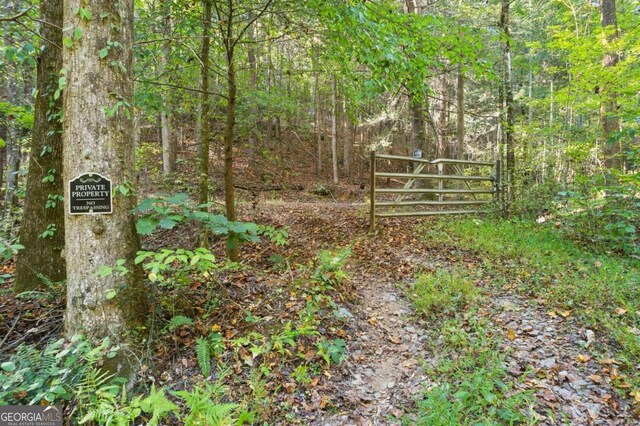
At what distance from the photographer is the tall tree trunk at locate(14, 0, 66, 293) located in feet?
12.2

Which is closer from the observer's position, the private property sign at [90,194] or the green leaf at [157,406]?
the green leaf at [157,406]

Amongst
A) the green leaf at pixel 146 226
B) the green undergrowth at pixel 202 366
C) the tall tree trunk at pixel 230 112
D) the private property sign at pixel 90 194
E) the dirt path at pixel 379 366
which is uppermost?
the tall tree trunk at pixel 230 112

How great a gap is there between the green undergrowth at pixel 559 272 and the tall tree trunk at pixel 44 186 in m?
5.89

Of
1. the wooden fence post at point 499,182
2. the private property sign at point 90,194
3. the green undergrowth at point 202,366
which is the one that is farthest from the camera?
the wooden fence post at point 499,182

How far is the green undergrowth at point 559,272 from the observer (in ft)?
11.9

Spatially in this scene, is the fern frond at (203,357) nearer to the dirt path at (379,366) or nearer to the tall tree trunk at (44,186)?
the dirt path at (379,366)

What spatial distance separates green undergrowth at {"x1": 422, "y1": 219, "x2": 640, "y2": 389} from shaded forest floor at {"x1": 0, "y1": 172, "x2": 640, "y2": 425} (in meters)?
0.07

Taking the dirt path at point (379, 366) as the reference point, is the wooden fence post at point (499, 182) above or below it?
above

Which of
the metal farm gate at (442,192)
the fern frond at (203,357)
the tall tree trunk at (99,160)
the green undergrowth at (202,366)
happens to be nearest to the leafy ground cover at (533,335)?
the green undergrowth at (202,366)

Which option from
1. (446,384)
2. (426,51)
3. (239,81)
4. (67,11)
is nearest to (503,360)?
(446,384)

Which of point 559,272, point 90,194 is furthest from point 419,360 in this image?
point 90,194

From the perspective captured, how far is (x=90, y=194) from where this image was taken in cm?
263

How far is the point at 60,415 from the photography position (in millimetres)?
2260

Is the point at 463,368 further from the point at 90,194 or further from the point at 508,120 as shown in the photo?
the point at 508,120
